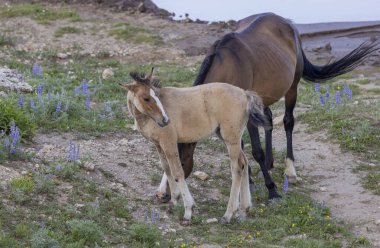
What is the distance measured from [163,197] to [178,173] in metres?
0.65

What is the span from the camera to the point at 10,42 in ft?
55.2

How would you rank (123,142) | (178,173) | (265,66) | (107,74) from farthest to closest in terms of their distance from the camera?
1. (107,74)
2. (123,142)
3. (265,66)
4. (178,173)

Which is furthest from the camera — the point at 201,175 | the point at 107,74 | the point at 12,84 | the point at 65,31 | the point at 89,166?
the point at 65,31

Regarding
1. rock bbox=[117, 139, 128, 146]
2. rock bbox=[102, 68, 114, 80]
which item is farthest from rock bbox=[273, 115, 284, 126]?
rock bbox=[102, 68, 114, 80]

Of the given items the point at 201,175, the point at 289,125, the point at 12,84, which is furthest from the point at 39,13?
the point at 201,175

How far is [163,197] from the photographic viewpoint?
8203 mm

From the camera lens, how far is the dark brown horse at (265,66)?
8430mm

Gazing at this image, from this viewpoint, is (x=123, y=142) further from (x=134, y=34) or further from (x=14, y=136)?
(x=134, y=34)

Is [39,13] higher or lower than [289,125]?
higher

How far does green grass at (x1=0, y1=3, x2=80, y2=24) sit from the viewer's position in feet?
62.0

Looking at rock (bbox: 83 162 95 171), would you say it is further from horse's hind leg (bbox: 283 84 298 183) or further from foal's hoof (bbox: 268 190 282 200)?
horse's hind leg (bbox: 283 84 298 183)

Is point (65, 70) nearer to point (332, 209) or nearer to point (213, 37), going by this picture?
point (213, 37)

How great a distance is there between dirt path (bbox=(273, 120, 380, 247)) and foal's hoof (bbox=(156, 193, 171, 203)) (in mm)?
1822

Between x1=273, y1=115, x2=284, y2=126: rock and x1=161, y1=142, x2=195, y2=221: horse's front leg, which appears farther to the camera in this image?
x1=273, y1=115, x2=284, y2=126: rock
